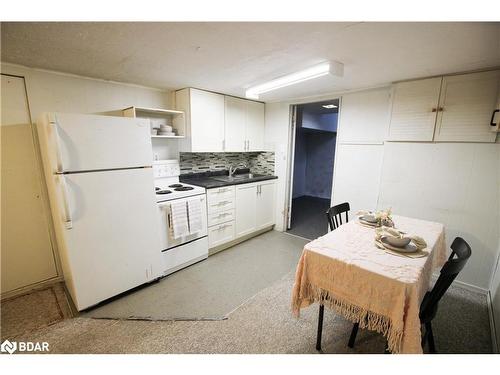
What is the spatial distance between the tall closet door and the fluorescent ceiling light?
90.1 inches

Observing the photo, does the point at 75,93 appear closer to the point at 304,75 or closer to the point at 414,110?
the point at 304,75

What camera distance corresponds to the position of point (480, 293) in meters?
2.25

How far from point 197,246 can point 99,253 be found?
3.46 feet

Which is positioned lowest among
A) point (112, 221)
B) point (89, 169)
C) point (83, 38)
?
point (112, 221)

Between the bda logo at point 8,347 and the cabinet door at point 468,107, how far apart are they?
408cm

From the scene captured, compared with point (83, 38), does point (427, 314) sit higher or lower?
lower

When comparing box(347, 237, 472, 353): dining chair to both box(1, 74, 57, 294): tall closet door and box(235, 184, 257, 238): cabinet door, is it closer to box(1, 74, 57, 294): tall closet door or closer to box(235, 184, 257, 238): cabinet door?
box(235, 184, 257, 238): cabinet door

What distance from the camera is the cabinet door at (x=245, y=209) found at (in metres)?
3.23

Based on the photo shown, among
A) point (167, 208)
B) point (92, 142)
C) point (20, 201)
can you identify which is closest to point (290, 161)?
point (167, 208)

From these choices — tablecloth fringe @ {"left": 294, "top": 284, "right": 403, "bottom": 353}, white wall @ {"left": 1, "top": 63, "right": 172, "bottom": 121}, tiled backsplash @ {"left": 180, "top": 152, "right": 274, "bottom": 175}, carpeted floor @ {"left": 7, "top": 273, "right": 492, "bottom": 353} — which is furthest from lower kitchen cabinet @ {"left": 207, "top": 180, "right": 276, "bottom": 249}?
tablecloth fringe @ {"left": 294, "top": 284, "right": 403, "bottom": 353}

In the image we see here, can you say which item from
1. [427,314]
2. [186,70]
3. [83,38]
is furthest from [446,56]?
[83,38]

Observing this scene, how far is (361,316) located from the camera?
1292mm

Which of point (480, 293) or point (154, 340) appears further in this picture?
point (480, 293)

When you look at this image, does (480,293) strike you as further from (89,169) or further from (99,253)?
(89,169)
